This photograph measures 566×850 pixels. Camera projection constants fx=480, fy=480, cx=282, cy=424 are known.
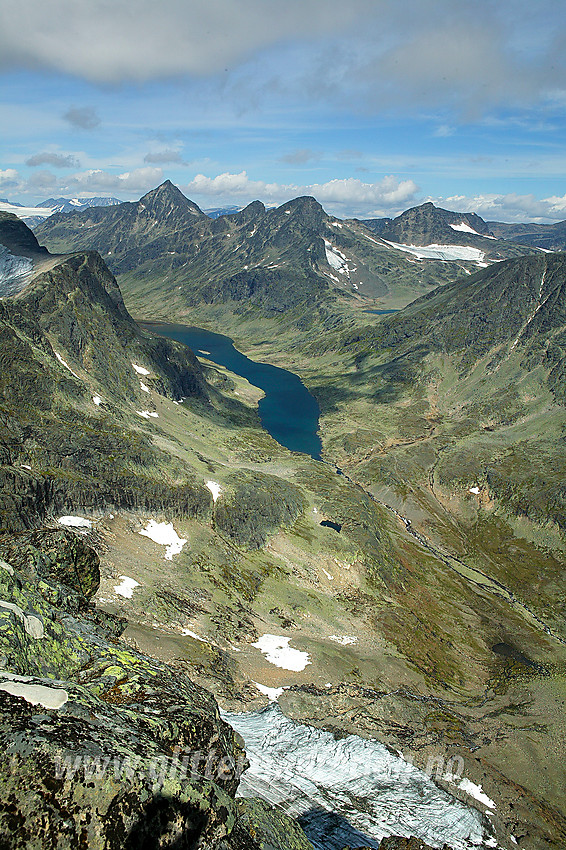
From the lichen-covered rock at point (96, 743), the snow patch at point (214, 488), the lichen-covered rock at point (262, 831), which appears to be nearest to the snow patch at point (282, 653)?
the snow patch at point (214, 488)

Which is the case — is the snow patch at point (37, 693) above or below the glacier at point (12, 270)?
below

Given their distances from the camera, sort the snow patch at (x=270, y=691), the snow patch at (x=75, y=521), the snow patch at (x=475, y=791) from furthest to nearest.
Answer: the snow patch at (x=75, y=521), the snow patch at (x=270, y=691), the snow patch at (x=475, y=791)

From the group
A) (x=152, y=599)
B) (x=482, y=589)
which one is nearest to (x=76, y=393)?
(x=152, y=599)

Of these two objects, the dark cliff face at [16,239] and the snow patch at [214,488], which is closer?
the snow patch at [214,488]

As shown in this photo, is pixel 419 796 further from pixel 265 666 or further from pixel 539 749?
pixel 539 749

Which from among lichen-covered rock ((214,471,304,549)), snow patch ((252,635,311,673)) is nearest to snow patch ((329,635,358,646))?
snow patch ((252,635,311,673))

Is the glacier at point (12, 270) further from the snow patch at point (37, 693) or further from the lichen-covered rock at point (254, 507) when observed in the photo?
the snow patch at point (37, 693)

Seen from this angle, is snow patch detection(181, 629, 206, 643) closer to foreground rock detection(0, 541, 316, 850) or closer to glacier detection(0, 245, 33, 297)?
foreground rock detection(0, 541, 316, 850)
